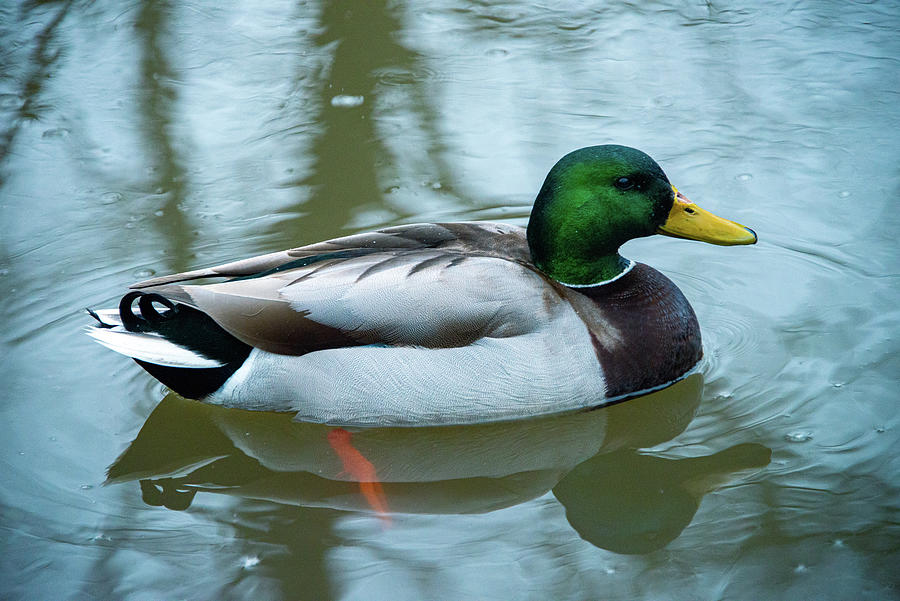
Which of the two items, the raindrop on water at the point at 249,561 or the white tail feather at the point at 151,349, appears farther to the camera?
the white tail feather at the point at 151,349

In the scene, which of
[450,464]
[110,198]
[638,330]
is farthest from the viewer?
[110,198]

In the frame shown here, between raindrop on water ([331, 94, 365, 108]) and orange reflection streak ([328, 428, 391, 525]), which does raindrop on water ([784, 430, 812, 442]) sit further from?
raindrop on water ([331, 94, 365, 108])

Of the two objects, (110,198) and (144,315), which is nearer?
(144,315)

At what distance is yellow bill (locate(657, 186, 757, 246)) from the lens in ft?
13.8

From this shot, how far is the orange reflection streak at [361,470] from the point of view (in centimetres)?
385

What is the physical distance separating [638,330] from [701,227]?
1.64 ft

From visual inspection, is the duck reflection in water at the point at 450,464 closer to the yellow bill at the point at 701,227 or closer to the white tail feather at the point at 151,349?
the white tail feather at the point at 151,349

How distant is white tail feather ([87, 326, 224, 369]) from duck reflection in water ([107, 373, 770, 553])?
0.36 metres

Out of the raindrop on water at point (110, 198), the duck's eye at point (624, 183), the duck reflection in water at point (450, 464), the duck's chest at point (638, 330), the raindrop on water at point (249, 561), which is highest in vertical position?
the duck's eye at point (624, 183)

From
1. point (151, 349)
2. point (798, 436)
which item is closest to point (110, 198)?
point (151, 349)

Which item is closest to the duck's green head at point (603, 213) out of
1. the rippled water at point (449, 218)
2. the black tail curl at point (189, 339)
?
the rippled water at point (449, 218)

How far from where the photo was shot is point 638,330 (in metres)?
4.18

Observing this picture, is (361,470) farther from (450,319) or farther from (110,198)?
(110,198)

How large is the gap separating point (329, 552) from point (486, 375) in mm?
904
